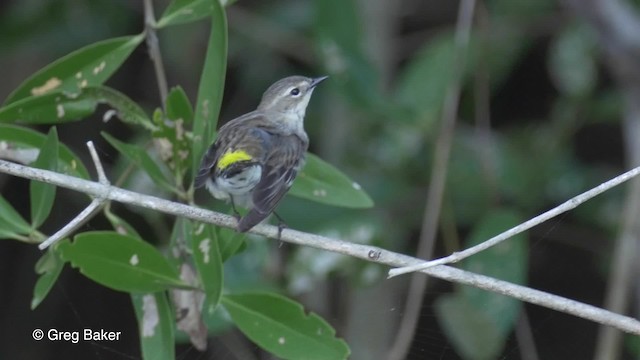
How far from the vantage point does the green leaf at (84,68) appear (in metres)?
2.79

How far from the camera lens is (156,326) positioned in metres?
2.65

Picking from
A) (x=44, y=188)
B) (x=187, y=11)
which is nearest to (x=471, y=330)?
(x=187, y=11)

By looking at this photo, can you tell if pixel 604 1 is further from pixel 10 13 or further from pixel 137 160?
pixel 10 13

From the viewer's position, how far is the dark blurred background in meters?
3.81

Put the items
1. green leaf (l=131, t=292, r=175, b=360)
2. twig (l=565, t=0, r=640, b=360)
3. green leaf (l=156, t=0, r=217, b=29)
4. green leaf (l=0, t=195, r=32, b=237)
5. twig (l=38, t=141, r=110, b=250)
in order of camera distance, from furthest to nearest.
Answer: twig (l=565, t=0, r=640, b=360) → green leaf (l=156, t=0, r=217, b=29) → green leaf (l=131, t=292, r=175, b=360) → green leaf (l=0, t=195, r=32, b=237) → twig (l=38, t=141, r=110, b=250)

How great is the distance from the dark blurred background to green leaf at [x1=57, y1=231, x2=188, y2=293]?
94cm

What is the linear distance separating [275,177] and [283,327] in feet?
1.25

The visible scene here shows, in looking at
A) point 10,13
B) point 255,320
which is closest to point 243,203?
point 255,320

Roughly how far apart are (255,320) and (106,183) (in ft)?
1.83

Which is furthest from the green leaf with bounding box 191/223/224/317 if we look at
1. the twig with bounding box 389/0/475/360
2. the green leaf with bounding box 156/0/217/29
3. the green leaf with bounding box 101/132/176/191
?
the twig with bounding box 389/0/475/360

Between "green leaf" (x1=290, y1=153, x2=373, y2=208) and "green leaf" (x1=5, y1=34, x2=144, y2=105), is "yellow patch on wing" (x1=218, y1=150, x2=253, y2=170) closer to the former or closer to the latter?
"green leaf" (x1=290, y1=153, x2=373, y2=208)

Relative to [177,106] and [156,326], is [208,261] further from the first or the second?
[177,106]

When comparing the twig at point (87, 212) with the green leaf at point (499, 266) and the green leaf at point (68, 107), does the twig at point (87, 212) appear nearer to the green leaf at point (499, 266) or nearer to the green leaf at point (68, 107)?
the green leaf at point (68, 107)

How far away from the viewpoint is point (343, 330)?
14.4ft
